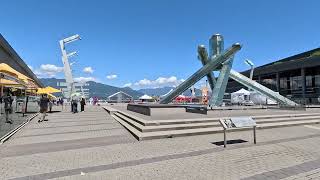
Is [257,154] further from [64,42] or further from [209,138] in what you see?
[64,42]

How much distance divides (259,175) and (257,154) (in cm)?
213

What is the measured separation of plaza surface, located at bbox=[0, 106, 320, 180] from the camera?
6.40 meters

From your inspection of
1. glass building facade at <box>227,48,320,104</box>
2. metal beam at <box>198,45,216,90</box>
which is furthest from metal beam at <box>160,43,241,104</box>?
glass building facade at <box>227,48,320,104</box>

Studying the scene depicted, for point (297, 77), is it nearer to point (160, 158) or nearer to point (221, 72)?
point (221, 72)

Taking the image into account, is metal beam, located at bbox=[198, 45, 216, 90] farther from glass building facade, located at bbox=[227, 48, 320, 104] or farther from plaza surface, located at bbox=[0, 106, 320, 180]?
glass building facade, located at bbox=[227, 48, 320, 104]

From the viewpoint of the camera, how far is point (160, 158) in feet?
25.9

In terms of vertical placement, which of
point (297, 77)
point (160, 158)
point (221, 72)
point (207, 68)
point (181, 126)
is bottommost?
point (160, 158)

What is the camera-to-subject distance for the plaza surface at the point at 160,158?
21.0 feet

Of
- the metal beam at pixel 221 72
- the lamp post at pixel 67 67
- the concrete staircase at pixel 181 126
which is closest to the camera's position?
the concrete staircase at pixel 181 126

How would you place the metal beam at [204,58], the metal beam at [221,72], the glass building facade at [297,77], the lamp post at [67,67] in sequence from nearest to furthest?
1. the metal beam at [221,72]
2. the metal beam at [204,58]
3. the glass building facade at [297,77]
4. the lamp post at [67,67]

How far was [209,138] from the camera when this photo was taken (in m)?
11.0

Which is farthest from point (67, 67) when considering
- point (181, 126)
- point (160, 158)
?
point (160, 158)

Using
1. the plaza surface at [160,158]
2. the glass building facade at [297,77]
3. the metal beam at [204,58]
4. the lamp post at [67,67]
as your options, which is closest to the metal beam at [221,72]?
the metal beam at [204,58]

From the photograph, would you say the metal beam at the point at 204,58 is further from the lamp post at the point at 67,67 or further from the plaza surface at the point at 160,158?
the lamp post at the point at 67,67
